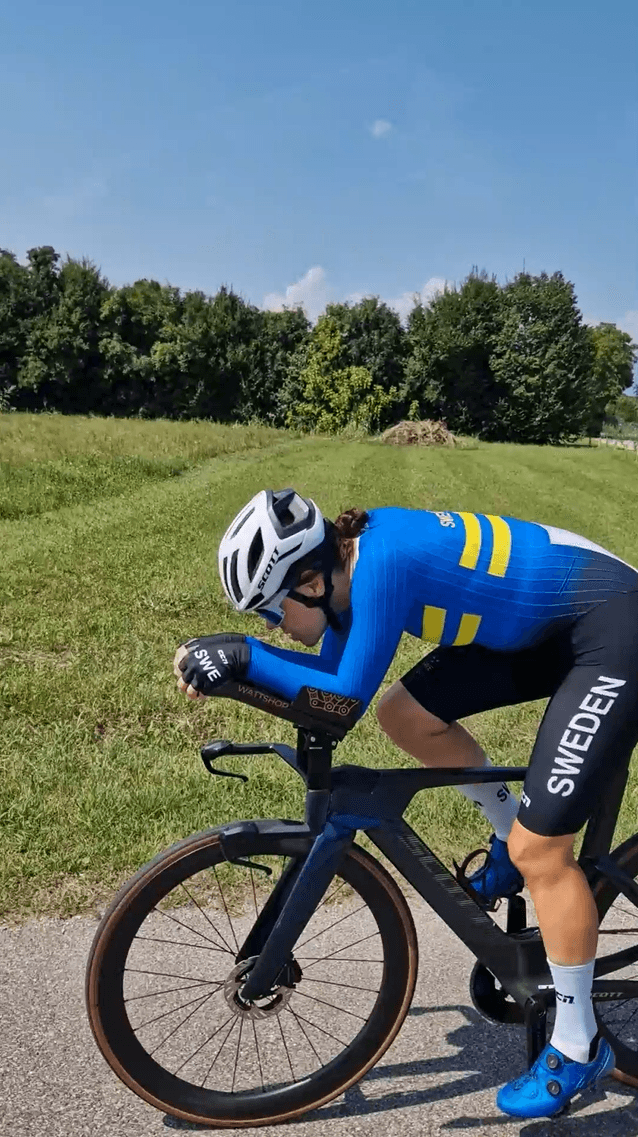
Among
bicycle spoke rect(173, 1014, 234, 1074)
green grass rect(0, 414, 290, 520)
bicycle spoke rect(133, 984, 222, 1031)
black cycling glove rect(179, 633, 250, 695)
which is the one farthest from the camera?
green grass rect(0, 414, 290, 520)

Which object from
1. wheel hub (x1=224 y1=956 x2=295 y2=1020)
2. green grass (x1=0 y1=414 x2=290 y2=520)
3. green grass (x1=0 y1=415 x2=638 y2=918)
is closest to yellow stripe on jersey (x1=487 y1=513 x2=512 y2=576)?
wheel hub (x1=224 y1=956 x2=295 y2=1020)

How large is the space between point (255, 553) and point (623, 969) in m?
1.98

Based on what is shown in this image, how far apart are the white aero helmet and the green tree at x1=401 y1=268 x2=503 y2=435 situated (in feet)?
172

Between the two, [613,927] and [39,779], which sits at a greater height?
[613,927]

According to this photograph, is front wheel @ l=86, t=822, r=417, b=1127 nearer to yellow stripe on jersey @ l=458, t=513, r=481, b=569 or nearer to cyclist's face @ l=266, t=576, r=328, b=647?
cyclist's face @ l=266, t=576, r=328, b=647

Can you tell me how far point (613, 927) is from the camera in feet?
10.0

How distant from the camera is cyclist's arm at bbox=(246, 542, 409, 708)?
7.57 ft

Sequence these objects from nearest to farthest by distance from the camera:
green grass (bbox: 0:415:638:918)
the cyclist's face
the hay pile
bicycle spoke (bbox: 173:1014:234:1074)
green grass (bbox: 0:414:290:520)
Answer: the cyclist's face, bicycle spoke (bbox: 173:1014:234:1074), green grass (bbox: 0:415:638:918), green grass (bbox: 0:414:290:520), the hay pile

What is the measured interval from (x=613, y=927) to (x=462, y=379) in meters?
54.6

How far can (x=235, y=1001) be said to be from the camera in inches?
103

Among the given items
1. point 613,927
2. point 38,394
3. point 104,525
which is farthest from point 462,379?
point 613,927

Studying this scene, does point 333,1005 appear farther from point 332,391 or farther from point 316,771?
point 332,391

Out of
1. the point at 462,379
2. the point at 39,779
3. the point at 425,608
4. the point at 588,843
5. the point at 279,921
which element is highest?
the point at 462,379

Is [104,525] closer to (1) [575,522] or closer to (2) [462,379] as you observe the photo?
(1) [575,522]
